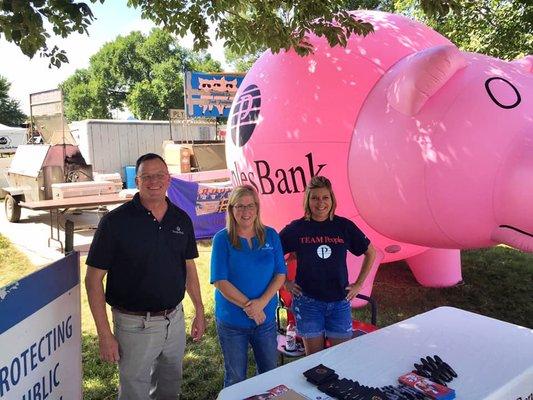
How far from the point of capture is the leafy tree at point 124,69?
48.0 m

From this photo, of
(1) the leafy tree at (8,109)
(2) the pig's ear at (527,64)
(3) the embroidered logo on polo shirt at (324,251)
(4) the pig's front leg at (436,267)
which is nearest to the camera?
(3) the embroidered logo on polo shirt at (324,251)

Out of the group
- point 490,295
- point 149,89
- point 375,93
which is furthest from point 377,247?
point 149,89

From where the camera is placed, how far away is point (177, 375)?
306 cm

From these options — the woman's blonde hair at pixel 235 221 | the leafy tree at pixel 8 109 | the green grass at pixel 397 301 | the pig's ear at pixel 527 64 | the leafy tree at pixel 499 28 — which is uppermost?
the leafy tree at pixel 8 109

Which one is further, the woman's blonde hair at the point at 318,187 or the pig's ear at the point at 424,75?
the pig's ear at the point at 424,75

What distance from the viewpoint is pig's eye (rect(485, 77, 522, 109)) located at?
378cm

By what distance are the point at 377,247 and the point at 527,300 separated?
2485mm

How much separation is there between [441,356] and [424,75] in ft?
7.26

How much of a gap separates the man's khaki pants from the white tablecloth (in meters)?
0.72

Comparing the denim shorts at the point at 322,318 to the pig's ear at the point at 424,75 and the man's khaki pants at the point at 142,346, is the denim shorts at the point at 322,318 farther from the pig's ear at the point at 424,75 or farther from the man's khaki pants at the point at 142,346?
the pig's ear at the point at 424,75

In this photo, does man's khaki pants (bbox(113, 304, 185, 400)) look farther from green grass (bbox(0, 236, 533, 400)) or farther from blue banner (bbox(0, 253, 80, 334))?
green grass (bbox(0, 236, 533, 400))

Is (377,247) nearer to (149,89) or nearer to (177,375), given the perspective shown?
(177,375)

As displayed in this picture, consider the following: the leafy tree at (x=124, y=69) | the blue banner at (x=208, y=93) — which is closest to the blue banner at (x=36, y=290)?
the blue banner at (x=208, y=93)

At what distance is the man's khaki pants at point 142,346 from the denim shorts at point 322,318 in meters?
0.85
